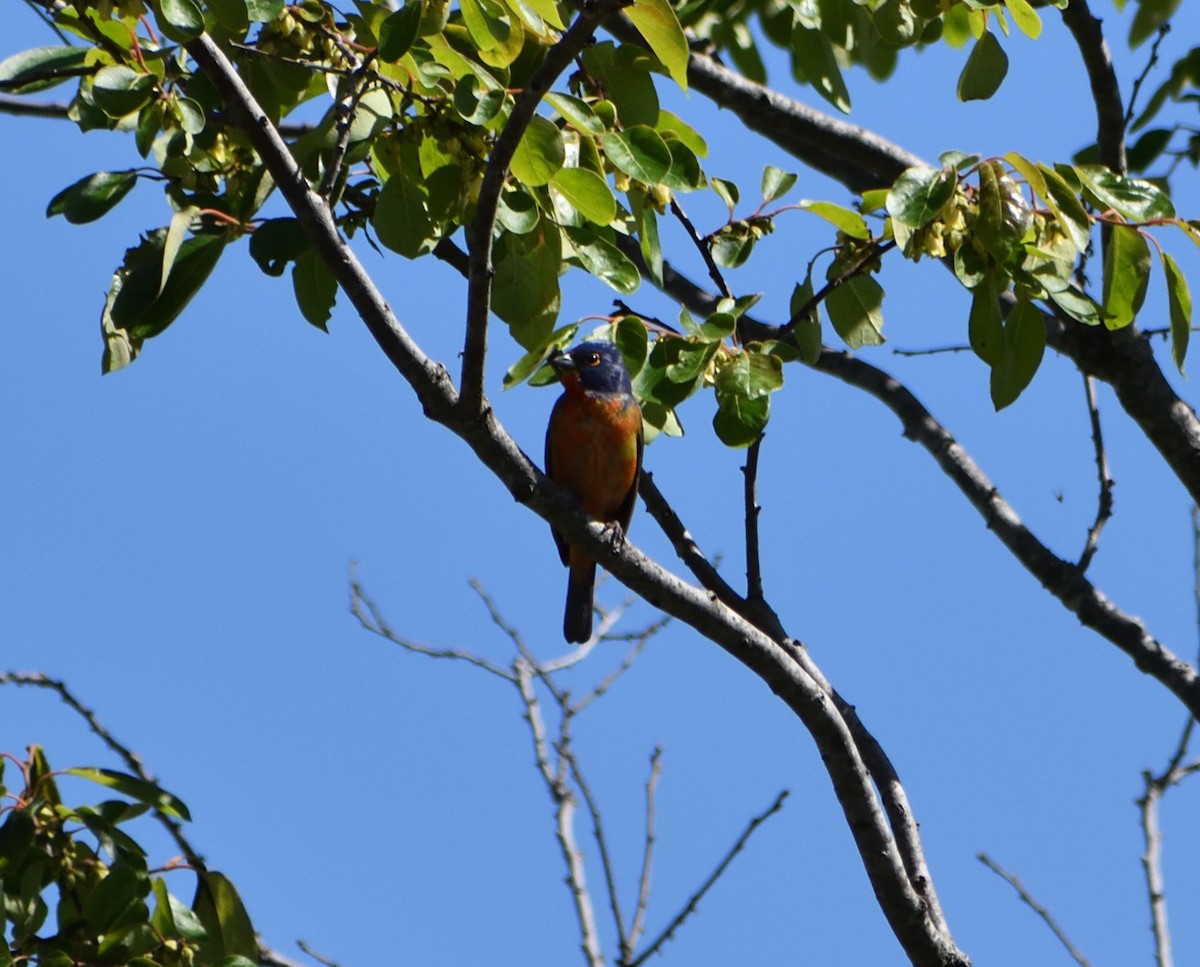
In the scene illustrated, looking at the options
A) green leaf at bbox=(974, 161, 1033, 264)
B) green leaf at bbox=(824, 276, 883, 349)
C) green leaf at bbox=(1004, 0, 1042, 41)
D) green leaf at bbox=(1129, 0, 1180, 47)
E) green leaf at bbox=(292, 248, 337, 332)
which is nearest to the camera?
green leaf at bbox=(974, 161, 1033, 264)

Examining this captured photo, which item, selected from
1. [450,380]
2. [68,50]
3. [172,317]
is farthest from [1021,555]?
[68,50]

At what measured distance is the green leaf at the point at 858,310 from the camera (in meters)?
3.65

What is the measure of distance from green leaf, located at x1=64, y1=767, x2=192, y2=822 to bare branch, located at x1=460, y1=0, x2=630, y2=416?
1118mm

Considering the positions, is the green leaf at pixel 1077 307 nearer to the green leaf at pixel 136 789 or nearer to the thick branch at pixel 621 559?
the thick branch at pixel 621 559

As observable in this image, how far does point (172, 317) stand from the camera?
3.16 meters

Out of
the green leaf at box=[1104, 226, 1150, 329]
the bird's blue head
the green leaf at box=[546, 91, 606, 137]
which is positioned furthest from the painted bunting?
the green leaf at box=[546, 91, 606, 137]

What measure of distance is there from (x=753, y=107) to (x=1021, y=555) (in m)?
2.15

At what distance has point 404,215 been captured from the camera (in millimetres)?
3092

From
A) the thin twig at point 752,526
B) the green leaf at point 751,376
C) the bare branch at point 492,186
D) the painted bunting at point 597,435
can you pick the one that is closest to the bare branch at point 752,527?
the thin twig at point 752,526

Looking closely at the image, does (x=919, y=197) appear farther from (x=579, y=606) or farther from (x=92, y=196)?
(x=579, y=606)

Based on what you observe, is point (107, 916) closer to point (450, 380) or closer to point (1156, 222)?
point (450, 380)

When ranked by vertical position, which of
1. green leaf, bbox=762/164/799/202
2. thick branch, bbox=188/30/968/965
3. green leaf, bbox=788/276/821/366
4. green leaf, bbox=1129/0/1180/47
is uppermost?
green leaf, bbox=1129/0/1180/47

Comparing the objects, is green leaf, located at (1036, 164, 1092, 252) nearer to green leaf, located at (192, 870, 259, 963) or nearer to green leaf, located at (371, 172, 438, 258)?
green leaf, located at (371, 172, 438, 258)

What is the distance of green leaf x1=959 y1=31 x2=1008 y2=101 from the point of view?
3.81m
